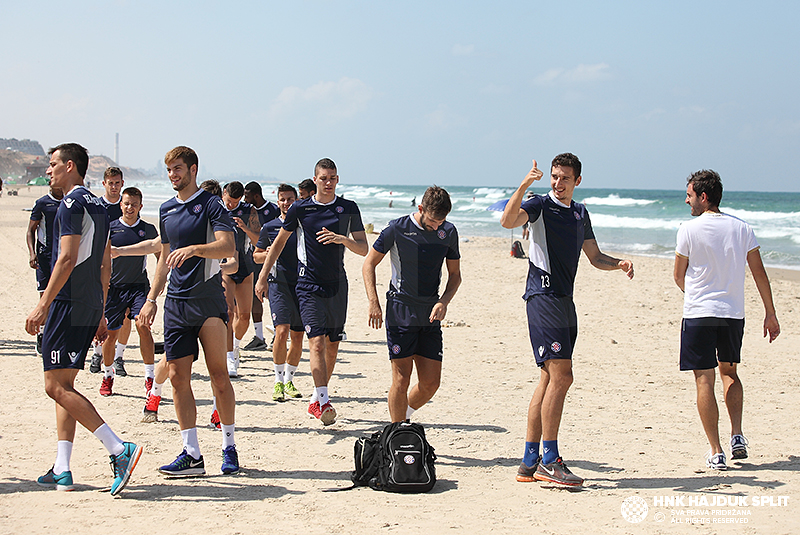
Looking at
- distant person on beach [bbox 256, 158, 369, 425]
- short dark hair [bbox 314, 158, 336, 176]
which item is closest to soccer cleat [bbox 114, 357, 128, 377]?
distant person on beach [bbox 256, 158, 369, 425]

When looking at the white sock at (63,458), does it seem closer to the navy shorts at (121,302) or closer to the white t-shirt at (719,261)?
the navy shorts at (121,302)

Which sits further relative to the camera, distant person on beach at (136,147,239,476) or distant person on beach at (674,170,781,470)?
distant person on beach at (674,170,781,470)

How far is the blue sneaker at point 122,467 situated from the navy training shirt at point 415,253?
88.7 inches

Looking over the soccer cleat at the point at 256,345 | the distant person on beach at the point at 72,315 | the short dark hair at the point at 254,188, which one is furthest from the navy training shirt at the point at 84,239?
the soccer cleat at the point at 256,345

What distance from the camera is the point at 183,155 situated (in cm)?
506

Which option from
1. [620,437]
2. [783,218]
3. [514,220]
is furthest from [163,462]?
[783,218]

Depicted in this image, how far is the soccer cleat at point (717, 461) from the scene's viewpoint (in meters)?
5.27

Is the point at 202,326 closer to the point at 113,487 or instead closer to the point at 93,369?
the point at 113,487

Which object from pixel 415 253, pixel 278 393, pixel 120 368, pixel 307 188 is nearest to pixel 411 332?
pixel 415 253

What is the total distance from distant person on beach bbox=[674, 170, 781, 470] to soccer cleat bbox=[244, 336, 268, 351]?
635 centimetres

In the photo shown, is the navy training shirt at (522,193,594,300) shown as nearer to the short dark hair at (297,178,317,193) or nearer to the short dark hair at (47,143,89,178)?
the short dark hair at (47,143,89,178)

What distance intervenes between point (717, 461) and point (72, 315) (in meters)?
4.73

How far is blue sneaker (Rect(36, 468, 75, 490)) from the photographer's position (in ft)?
15.5

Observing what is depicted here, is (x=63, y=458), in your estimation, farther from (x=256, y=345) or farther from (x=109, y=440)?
(x=256, y=345)
